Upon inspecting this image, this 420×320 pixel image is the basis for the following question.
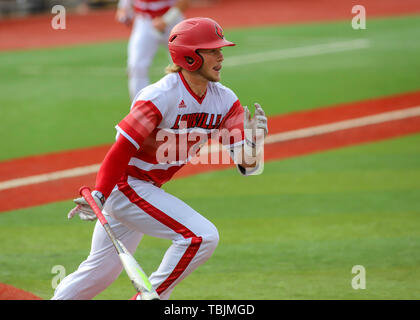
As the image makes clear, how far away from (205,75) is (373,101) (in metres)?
8.39

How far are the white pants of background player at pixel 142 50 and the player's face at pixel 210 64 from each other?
20.6 feet

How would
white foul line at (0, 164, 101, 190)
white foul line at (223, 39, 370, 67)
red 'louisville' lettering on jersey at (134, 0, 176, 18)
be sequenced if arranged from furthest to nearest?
white foul line at (223, 39, 370, 67) → red 'louisville' lettering on jersey at (134, 0, 176, 18) → white foul line at (0, 164, 101, 190)

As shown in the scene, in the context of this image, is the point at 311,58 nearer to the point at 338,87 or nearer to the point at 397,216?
the point at 338,87

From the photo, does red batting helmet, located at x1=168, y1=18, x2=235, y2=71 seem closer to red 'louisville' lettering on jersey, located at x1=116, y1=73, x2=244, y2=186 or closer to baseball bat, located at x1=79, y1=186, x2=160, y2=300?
red 'louisville' lettering on jersey, located at x1=116, y1=73, x2=244, y2=186

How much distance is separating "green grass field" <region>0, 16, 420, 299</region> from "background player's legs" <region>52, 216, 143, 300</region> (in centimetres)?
81

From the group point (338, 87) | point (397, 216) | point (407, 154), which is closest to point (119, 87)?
point (338, 87)

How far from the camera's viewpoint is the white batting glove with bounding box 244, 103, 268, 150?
16.0 ft

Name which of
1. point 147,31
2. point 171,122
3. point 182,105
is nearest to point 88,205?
point 171,122

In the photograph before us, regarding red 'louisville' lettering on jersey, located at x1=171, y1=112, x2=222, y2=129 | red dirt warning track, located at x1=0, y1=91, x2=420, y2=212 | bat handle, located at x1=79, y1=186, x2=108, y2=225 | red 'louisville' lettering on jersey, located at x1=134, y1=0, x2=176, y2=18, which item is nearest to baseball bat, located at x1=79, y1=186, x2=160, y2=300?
bat handle, located at x1=79, y1=186, x2=108, y2=225

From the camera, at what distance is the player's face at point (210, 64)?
4953 millimetres

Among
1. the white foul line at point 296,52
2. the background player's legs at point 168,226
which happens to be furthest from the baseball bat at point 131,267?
the white foul line at point 296,52

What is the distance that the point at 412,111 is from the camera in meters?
12.2

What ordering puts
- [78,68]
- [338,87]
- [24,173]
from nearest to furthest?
1. [24,173]
2. [338,87]
3. [78,68]

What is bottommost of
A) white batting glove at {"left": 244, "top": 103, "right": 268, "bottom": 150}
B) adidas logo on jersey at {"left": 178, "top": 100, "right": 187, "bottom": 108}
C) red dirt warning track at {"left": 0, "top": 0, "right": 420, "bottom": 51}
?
white batting glove at {"left": 244, "top": 103, "right": 268, "bottom": 150}
